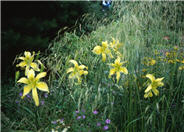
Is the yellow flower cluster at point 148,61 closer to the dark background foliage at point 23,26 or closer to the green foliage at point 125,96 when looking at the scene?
the green foliage at point 125,96

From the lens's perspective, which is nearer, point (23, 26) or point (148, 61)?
point (148, 61)

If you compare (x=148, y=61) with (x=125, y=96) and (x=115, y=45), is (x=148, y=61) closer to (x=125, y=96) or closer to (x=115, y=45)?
(x=115, y=45)

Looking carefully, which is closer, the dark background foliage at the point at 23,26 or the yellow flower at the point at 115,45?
Answer: the yellow flower at the point at 115,45

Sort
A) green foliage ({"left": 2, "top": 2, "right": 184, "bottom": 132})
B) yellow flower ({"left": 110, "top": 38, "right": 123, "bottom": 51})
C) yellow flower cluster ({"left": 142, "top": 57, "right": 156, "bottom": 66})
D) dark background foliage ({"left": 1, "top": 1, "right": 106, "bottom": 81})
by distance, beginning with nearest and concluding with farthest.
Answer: green foliage ({"left": 2, "top": 2, "right": 184, "bottom": 132}), yellow flower ({"left": 110, "top": 38, "right": 123, "bottom": 51}), yellow flower cluster ({"left": 142, "top": 57, "right": 156, "bottom": 66}), dark background foliage ({"left": 1, "top": 1, "right": 106, "bottom": 81})

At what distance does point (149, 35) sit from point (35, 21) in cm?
172

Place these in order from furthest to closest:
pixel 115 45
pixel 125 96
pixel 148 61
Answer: pixel 148 61 < pixel 115 45 < pixel 125 96


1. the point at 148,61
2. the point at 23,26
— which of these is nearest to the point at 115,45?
the point at 148,61

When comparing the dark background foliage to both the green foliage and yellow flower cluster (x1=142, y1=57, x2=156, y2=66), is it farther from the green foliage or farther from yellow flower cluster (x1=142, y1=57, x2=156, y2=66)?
yellow flower cluster (x1=142, y1=57, x2=156, y2=66)

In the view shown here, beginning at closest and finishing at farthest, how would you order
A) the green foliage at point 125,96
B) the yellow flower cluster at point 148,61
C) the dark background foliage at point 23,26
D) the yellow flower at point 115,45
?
the green foliage at point 125,96, the yellow flower at point 115,45, the yellow flower cluster at point 148,61, the dark background foliage at point 23,26

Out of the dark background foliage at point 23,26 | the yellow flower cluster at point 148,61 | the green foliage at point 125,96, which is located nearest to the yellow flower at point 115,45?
the green foliage at point 125,96


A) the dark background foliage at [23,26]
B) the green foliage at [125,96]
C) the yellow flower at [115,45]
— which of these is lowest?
the green foliage at [125,96]

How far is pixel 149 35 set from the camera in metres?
2.40

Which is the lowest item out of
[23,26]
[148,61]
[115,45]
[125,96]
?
[125,96]

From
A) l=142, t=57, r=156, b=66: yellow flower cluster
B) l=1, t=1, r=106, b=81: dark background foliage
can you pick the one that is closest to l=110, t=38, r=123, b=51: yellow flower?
l=142, t=57, r=156, b=66: yellow flower cluster
